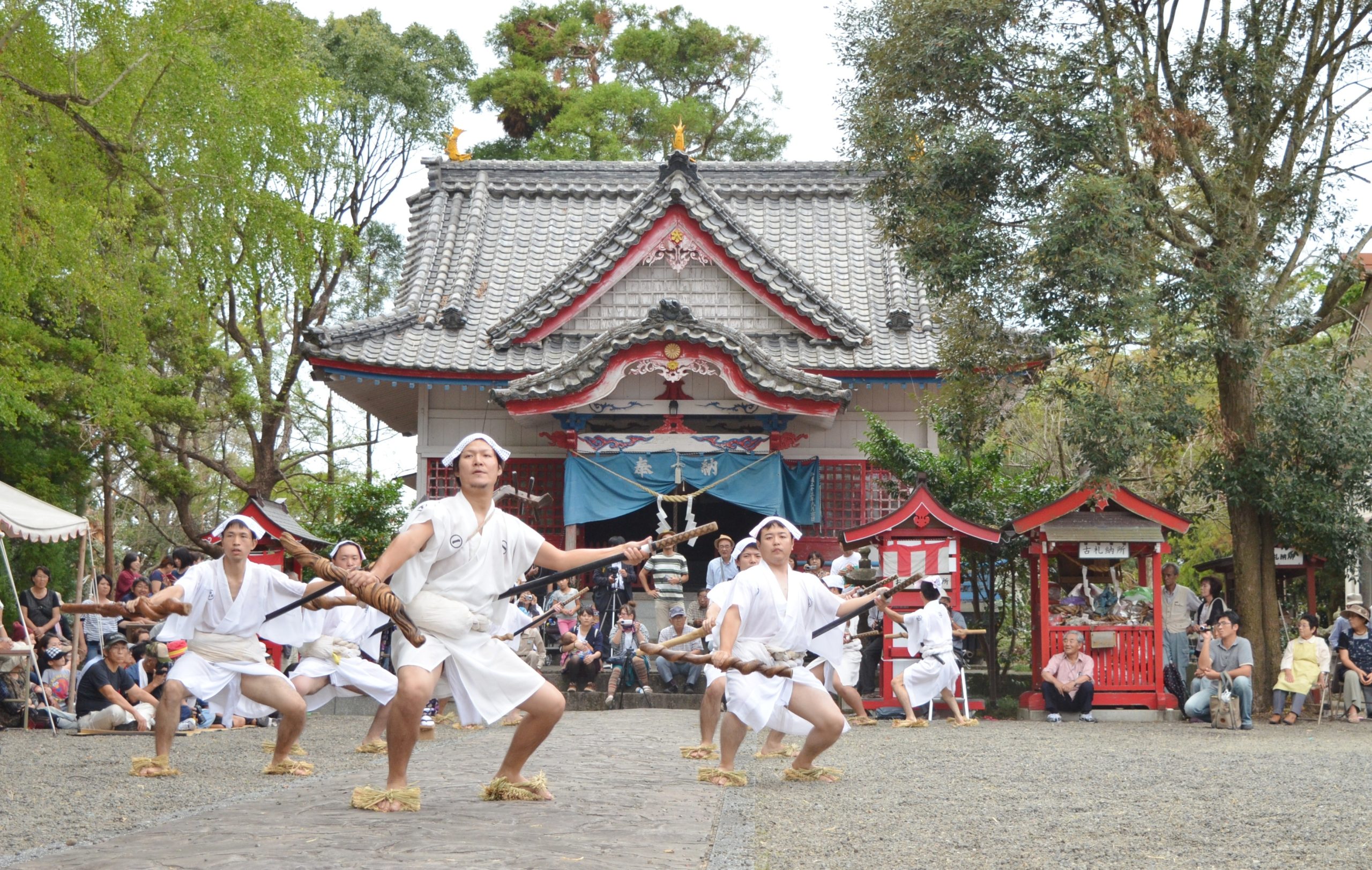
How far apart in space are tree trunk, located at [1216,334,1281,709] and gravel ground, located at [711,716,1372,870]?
108 inches

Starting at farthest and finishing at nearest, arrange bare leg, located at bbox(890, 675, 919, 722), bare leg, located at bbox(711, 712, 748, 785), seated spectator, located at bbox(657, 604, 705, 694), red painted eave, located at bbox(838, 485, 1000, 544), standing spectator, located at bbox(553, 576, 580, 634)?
standing spectator, located at bbox(553, 576, 580, 634), seated spectator, located at bbox(657, 604, 705, 694), red painted eave, located at bbox(838, 485, 1000, 544), bare leg, located at bbox(890, 675, 919, 722), bare leg, located at bbox(711, 712, 748, 785)

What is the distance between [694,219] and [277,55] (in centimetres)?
932

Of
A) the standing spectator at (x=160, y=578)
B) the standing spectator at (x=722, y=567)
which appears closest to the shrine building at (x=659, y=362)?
the standing spectator at (x=722, y=567)

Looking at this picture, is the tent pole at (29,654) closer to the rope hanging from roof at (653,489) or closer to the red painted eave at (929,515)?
the rope hanging from roof at (653,489)

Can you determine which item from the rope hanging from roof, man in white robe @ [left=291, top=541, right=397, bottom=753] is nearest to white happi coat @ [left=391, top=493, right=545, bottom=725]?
man in white robe @ [left=291, top=541, right=397, bottom=753]

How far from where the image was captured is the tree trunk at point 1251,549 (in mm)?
14508

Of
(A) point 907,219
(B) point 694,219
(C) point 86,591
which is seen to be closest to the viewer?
(A) point 907,219

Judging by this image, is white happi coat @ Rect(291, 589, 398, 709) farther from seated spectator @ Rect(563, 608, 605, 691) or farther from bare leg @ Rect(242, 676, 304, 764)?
seated spectator @ Rect(563, 608, 605, 691)

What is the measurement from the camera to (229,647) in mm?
8562

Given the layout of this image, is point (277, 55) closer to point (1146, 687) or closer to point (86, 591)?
point (1146, 687)

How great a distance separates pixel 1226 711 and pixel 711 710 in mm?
6599

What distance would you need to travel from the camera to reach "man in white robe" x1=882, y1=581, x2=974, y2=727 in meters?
13.8

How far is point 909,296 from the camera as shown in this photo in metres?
21.1

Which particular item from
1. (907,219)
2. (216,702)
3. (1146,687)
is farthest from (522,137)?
(216,702)
